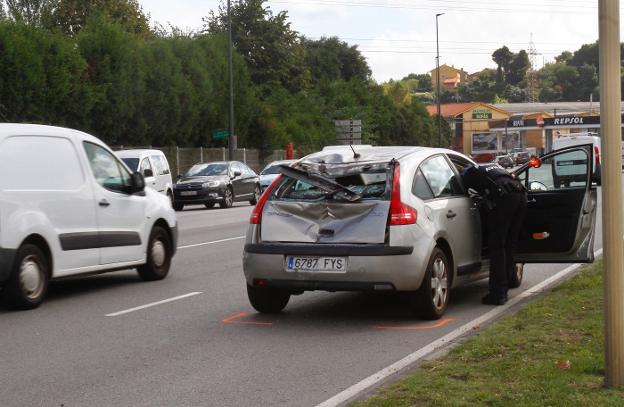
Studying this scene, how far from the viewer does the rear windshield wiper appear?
9.30 metres

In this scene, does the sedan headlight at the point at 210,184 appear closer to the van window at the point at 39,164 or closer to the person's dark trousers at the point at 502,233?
the van window at the point at 39,164

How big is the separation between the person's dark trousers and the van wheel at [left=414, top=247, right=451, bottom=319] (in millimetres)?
677

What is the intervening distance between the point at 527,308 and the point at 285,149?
1993 inches

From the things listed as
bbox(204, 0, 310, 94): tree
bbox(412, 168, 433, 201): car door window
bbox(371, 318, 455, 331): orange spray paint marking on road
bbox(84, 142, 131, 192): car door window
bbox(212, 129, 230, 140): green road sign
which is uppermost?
bbox(204, 0, 310, 94): tree

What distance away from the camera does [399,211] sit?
30.0 ft

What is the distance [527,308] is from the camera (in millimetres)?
9586

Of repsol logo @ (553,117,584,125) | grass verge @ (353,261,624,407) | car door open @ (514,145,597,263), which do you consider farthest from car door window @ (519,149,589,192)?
repsol logo @ (553,117,584,125)

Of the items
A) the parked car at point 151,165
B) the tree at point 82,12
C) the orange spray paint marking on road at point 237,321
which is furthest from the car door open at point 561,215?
the tree at point 82,12

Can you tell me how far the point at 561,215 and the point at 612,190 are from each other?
4.76m

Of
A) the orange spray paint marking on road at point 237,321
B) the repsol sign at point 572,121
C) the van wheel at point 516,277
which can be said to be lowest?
the orange spray paint marking on road at point 237,321

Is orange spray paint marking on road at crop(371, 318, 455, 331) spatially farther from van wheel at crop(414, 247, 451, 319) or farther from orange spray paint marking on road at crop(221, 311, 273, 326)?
orange spray paint marking on road at crop(221, 311, 273, 326)

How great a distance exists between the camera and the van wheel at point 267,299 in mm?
9891

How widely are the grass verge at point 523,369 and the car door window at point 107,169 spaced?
198 inches

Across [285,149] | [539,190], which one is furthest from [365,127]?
[539,190]
